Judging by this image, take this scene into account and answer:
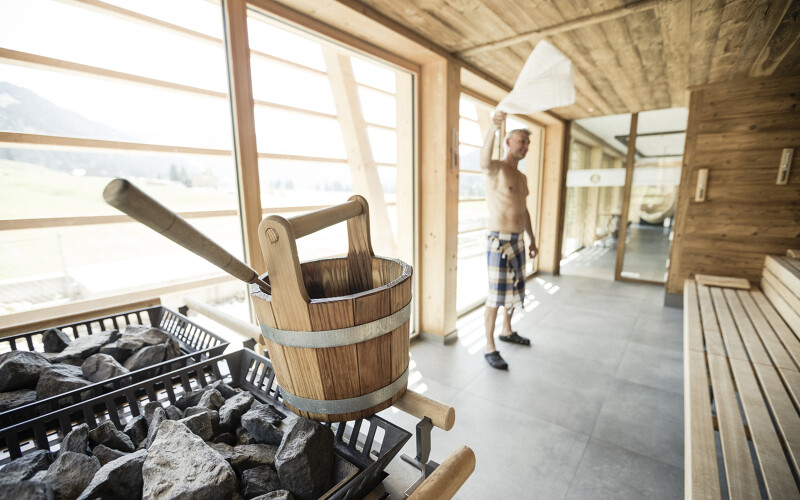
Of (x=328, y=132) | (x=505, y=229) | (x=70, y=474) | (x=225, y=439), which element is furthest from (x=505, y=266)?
(x=70, y=474)

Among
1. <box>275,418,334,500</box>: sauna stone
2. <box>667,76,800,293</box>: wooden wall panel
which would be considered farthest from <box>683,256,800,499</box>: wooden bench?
<box>275,418,334,500</box>: sauna stone

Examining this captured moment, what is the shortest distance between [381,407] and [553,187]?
5618 mm

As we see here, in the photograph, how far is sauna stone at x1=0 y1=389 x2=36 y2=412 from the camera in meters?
0.75

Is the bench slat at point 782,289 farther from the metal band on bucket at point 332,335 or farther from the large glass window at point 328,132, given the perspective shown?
the metal band on bucket at point 332,335

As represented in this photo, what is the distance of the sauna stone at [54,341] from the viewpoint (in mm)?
1012

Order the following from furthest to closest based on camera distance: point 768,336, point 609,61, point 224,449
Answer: point 609,61 < point 768,336 < point 224,449

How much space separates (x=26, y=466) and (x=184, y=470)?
0.96 ft

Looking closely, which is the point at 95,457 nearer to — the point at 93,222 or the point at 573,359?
the point at 93,222

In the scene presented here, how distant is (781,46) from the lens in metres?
2.67

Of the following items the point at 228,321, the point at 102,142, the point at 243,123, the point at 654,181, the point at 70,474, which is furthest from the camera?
the point at 654,181

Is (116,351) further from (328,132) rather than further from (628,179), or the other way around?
(628,179)

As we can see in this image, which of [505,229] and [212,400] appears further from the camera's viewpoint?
[505,229]

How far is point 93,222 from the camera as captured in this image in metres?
1.46

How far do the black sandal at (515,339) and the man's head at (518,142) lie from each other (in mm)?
1585
